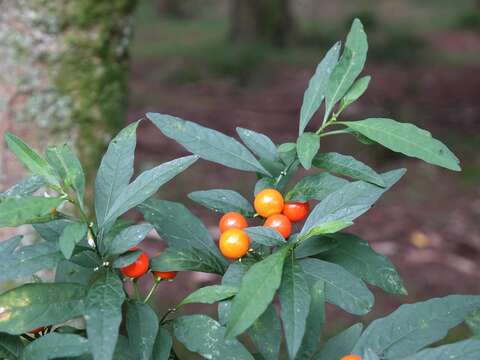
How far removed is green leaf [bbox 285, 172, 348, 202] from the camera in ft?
3.33

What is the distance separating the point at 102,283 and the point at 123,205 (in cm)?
10

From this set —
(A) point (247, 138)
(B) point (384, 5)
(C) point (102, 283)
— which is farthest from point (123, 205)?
(B) point (384, 5)

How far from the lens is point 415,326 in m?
0.90

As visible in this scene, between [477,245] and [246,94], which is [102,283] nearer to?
[477,245]

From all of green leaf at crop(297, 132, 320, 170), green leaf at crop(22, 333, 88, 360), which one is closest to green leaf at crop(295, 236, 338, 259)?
green leaf at crop(297, 132, 320, 170)

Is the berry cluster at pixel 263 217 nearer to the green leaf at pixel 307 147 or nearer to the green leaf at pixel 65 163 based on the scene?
the green leaf at pixel 307 147

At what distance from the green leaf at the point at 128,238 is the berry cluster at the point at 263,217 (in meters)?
0.11

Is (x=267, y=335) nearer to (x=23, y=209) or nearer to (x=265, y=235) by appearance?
(x=265, y=235)

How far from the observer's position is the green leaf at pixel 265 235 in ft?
2.86

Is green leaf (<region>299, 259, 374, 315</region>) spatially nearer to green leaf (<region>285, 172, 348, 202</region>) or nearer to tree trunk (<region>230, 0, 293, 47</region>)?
green leaf (<region>285, 172, 348, 202</region>)

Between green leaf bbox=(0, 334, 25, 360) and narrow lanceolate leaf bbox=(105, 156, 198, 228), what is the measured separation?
0.64ft

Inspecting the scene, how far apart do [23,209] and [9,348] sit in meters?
0.20

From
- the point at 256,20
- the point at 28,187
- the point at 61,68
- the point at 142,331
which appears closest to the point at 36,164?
the point at 28,187

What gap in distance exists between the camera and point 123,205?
2.88 feet
